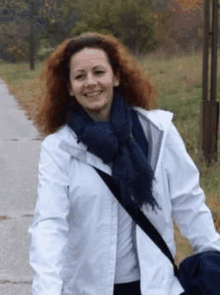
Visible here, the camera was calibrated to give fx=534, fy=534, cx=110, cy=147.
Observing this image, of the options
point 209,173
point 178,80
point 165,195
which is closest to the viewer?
point 165,195

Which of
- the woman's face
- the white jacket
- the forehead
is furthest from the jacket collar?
the forehead

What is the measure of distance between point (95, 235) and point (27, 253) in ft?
8.03

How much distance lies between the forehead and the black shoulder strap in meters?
0.47

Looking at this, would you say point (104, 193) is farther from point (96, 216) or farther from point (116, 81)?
point (116, 81)

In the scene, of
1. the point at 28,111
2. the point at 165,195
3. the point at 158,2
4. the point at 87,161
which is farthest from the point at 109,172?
the point at 158,2

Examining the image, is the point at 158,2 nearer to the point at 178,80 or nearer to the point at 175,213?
the point at 178,80

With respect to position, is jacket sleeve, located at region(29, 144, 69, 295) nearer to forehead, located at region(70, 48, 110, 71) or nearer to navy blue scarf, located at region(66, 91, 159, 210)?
navy blue scarf, located at region(66, 91, 159, 210)

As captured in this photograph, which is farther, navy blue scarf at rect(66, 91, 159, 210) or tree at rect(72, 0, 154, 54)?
tree at rect(72, 0, 154, 54)

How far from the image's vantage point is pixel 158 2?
2973 centimetres

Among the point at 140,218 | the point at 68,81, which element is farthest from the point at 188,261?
the point at 68,81

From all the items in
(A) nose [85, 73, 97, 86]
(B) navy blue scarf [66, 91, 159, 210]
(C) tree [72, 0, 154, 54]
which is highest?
(C) tree [72, 0, 154, 54]

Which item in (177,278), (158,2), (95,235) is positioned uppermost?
(158,2)

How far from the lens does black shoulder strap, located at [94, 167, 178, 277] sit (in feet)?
6.73

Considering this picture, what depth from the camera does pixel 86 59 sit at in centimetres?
224
